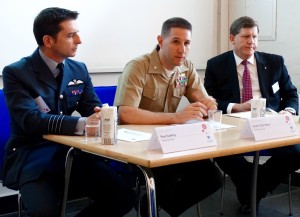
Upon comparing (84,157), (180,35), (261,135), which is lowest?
(84,157)

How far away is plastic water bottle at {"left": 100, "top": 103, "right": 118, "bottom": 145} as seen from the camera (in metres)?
1.95

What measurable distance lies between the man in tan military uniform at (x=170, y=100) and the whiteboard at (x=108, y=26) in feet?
2.84

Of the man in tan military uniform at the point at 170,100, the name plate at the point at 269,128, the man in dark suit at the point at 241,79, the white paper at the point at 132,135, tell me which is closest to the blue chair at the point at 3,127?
the man in tan military uniform at the point at 170,100

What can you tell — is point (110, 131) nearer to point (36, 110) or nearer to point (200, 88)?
point (36, 110)

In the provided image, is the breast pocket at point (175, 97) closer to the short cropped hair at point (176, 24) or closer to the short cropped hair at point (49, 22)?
the short cropped hair at point (176, 24)

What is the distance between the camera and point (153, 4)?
3.96m

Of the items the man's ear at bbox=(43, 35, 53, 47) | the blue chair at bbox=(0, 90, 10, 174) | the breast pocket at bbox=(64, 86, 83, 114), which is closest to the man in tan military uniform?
the breast pocket at bbox=(64, 86, 83, 114)

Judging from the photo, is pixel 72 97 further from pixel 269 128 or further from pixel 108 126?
pixel 269 128

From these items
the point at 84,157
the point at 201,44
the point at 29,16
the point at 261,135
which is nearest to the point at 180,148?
the point at 261,135

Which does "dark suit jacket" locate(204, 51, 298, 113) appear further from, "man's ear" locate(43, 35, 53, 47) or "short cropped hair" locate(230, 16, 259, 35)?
"man's ear" locate(43, 35, 53, 47)

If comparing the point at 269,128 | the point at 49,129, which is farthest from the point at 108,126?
the point at 269,128

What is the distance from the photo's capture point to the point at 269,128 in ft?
7.06

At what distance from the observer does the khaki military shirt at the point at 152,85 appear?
271cm

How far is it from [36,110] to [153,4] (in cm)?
202
